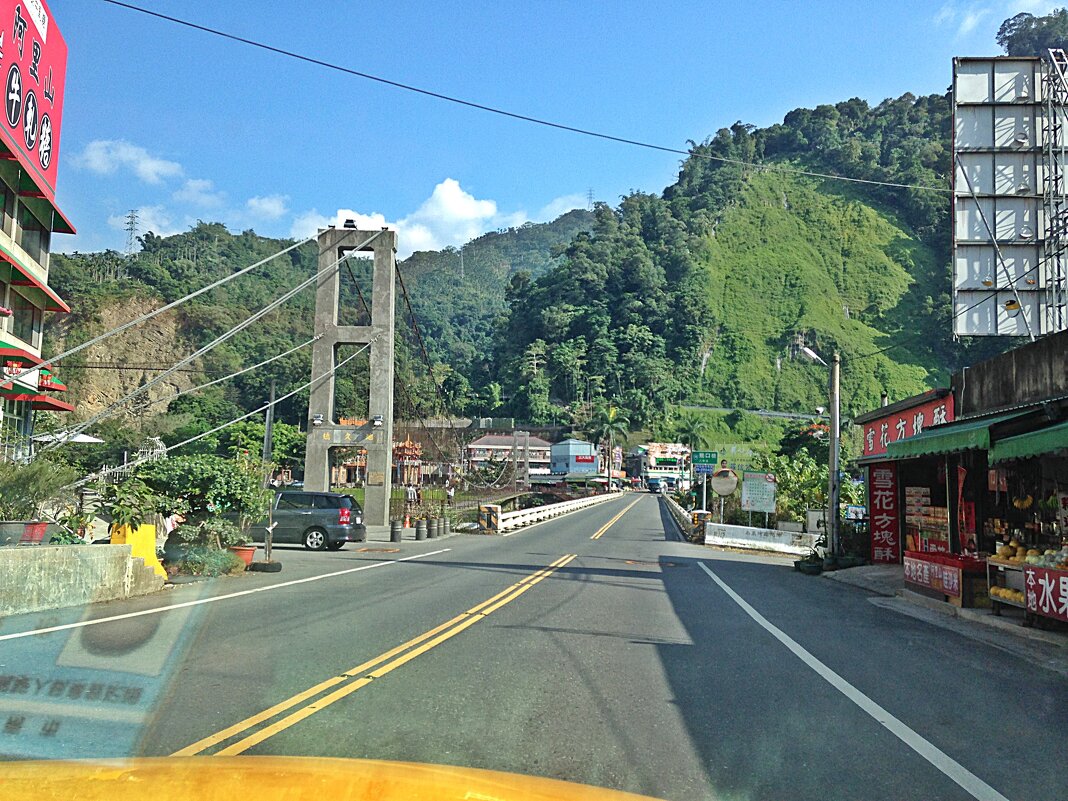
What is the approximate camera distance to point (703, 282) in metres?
173

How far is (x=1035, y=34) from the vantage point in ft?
575

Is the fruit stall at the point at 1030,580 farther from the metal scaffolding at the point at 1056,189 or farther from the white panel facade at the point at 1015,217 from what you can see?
the white panel facade at the point at 1015,217

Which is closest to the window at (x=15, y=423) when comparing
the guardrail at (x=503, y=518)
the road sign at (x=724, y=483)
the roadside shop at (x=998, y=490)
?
the guardrail at (x=503, y=518)

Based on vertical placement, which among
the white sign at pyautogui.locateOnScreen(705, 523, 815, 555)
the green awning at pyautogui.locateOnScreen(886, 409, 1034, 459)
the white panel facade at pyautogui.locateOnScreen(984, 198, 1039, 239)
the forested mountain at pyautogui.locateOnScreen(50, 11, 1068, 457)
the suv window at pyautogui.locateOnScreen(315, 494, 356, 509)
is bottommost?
the white sign at pyautogui.locateOnScreen(705, 523, 815, 555)

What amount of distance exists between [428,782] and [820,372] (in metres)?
158

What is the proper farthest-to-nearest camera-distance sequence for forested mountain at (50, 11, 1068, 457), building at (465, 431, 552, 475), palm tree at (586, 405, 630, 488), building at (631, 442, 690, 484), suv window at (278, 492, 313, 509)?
palm tree at (586, 405, 630, 488), building at (631, 442, 690, 484), forested mountain at (50, 11, 1068, 457), building at (465, 431, 552, 475), suv window at (278, 492, 313, 509)

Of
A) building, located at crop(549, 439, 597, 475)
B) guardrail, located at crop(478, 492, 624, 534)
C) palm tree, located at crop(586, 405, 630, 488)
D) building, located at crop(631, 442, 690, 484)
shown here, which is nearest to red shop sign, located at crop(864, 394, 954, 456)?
guardrail, located at crop(478, 492, 624, 534)

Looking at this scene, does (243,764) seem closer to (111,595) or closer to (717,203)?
(111,595)

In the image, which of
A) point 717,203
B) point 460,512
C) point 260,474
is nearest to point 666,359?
point 717,203

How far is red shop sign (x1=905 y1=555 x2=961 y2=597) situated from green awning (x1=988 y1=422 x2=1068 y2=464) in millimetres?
2634

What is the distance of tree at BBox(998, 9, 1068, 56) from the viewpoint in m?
173

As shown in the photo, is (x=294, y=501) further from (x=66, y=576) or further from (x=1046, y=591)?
(x=1046, y=591)

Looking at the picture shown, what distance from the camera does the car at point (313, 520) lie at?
22781 millimetres

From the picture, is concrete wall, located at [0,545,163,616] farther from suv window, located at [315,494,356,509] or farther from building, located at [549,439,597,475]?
building, located at [549,439,597,475]
